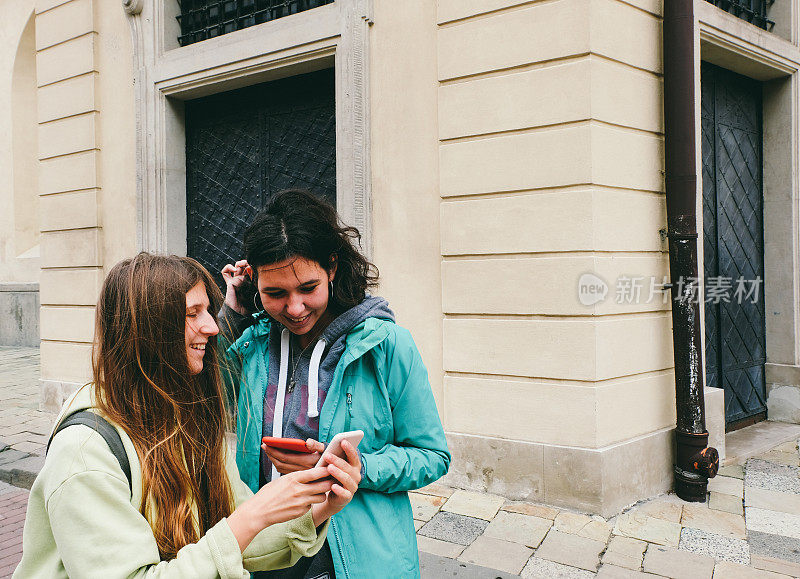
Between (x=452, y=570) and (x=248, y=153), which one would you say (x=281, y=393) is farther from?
(x=248, y=153)

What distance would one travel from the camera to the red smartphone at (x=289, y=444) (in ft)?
4.97

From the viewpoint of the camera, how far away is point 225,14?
261 inches

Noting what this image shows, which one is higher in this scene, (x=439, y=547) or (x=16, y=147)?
(x=16, y=147)

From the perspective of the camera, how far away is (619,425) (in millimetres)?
4488

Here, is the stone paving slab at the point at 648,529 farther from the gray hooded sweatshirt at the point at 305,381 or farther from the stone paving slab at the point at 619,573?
the gray hooded sweatshirt at the point at 305,381

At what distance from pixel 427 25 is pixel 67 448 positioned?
4.57 metres

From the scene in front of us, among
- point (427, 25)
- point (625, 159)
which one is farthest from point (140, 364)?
point (427, 25)

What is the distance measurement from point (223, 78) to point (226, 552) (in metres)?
5.89

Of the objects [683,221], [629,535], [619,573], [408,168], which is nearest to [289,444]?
[619,573]

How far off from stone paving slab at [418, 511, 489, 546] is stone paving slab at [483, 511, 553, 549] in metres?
0.08

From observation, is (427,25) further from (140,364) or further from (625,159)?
(140,364)

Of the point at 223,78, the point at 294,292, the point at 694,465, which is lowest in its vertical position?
the point at 694,465

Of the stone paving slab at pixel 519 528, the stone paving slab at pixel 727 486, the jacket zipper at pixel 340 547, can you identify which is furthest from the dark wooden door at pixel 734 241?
the jacket zipper at pixel 340 547

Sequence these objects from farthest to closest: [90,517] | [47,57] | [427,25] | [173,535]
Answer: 1. [47,57]
2. [427,25]
3. [173,535]
4. [90,517]
